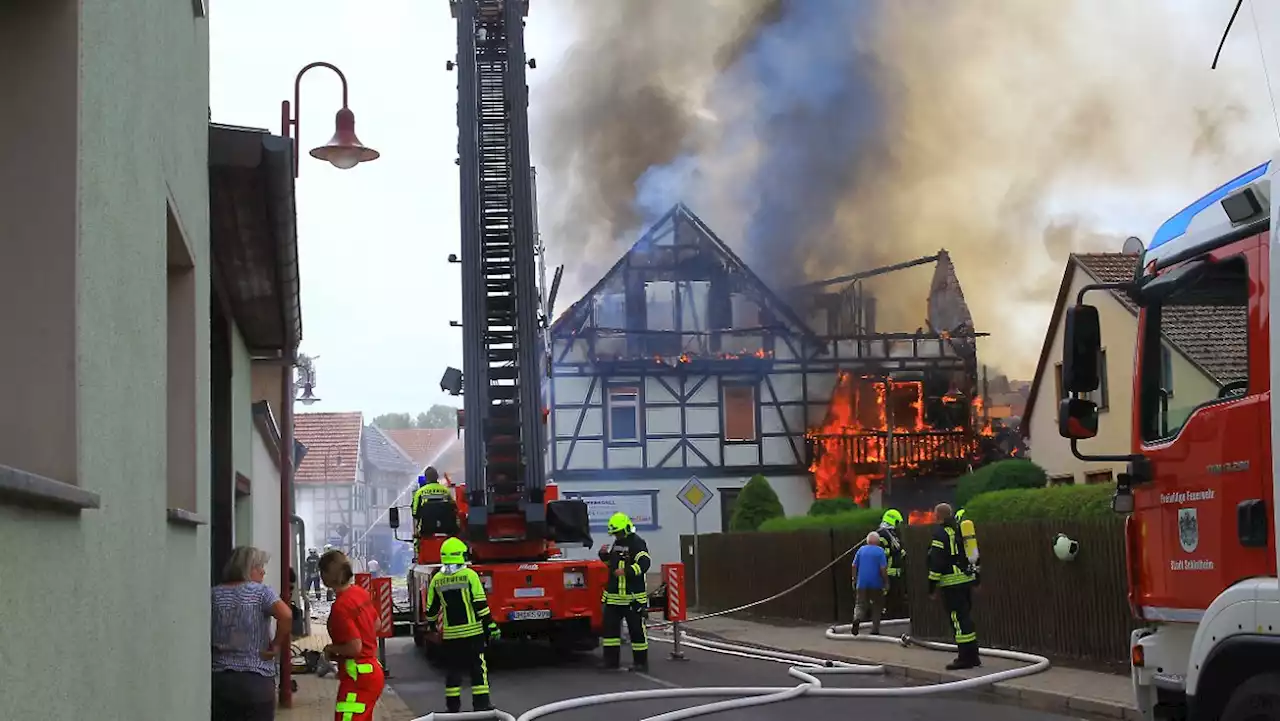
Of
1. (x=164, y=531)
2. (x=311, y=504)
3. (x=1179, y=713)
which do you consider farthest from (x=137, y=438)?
(x=311, y=504)

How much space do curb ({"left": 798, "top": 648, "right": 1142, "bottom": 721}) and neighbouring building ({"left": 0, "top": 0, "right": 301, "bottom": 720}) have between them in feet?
22.3

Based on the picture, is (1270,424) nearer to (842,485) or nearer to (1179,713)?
(1179,713)

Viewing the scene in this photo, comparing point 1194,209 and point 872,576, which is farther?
point 872,576

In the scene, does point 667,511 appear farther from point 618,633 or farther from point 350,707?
point 350,707

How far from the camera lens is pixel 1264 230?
18.3ft

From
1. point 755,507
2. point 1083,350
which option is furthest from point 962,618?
point 755,507

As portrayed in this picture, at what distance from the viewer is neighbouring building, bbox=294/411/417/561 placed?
62.7 meters

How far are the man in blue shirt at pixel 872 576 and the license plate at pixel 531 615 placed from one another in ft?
14.7

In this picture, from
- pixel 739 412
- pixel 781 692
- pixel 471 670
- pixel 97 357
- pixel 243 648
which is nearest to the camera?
pixel 97 357

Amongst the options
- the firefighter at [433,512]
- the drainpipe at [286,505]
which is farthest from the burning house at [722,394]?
the drainpipe at [286,505]

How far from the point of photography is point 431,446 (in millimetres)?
88562

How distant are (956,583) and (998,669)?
0.92 m

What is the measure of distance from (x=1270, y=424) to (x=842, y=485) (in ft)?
103

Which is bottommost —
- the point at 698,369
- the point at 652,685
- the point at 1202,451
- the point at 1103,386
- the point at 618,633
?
the point at 652,685
